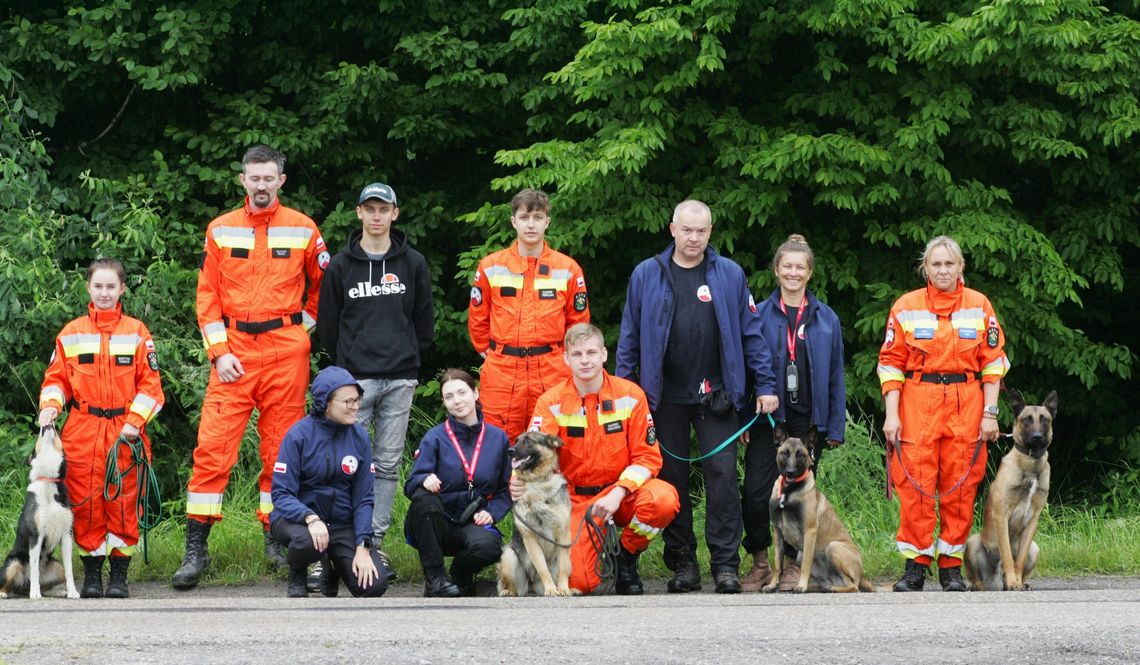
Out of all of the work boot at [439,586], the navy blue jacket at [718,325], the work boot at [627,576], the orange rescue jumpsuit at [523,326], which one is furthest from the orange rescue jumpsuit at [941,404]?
the work boot at [439,586]

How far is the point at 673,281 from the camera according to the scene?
799 cm

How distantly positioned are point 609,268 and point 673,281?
472 centimetres

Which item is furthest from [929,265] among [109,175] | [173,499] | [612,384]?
[109,175]

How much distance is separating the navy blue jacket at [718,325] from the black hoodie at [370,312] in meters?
1.31

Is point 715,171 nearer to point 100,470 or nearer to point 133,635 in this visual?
point 100,470

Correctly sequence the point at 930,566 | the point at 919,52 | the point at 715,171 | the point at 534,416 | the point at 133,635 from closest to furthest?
the point at 133,635 → the point at 534,416 → the point at 930,566 → the point at 919,52 → the point at 715,171

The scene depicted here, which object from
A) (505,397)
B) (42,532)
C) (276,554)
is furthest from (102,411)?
(505,397)

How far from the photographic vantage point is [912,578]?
790 centimetres

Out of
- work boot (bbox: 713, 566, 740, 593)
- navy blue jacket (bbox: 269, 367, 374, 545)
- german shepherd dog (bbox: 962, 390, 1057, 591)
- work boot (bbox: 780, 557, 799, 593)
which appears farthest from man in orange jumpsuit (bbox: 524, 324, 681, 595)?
german shepherd dog (bbox: 962, 390, 1057, 591)

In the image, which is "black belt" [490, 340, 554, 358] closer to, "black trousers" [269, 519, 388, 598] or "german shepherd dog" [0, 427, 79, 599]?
"black trousers" [269, 519, 388, 598]

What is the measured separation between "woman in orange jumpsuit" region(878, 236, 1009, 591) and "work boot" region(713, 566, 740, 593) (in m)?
0.92

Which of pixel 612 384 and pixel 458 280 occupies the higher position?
pixel 458 280

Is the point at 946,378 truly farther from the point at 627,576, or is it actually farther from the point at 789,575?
the point at 627,576

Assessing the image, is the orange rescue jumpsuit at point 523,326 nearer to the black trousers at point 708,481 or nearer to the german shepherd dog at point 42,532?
the black trousers at point 708,481
